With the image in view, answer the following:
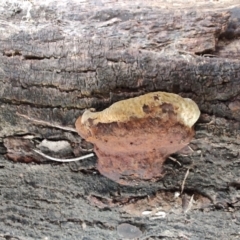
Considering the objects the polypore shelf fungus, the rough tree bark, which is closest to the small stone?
the rough tree bark

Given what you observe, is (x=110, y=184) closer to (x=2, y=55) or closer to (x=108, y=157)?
(x=108, y=157)

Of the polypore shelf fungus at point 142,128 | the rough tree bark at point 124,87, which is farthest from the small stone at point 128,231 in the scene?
the polypore shelf fungus at point 142,128

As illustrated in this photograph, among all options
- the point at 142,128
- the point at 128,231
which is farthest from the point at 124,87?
the point at 128,231

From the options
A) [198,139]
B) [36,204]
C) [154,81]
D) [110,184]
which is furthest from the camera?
[36,204]

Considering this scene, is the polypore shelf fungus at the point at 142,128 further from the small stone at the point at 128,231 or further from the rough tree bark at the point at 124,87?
the small stone at the point at 128,231

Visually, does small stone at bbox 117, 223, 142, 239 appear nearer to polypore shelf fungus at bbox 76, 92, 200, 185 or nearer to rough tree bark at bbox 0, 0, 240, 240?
rough tree bark at bbox 0, 0, 240, 240

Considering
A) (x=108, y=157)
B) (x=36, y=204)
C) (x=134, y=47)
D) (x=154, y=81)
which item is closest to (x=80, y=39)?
(x=134, y=47)

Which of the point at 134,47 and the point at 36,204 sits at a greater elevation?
the point at 134,47
